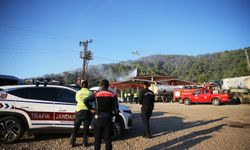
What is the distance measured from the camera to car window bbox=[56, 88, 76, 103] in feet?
23.1

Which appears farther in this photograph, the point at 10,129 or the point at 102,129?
the point at 10,129

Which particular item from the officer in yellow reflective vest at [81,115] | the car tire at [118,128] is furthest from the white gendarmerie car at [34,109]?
the car tire at [118,128]

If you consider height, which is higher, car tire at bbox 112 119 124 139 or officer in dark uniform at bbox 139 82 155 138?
officer in dark uniform at bbox 139 82 155 138

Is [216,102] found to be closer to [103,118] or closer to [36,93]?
[36,93]

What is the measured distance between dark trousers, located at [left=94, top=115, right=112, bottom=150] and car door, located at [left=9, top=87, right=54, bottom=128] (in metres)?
2.45

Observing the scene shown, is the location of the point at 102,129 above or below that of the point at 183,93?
below

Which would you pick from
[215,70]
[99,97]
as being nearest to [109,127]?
[99,97]

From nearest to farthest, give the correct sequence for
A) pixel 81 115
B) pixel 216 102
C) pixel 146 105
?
pixel 81 115 < pixel 146 105 < pixel 216 102

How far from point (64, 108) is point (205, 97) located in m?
20.8

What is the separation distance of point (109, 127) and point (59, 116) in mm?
2483

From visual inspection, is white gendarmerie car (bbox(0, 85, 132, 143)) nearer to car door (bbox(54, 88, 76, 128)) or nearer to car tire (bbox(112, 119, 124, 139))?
car door (bbox(54, 88, 76, 128))

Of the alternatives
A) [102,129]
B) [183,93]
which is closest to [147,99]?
[102,129]

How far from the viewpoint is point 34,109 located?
262 inches

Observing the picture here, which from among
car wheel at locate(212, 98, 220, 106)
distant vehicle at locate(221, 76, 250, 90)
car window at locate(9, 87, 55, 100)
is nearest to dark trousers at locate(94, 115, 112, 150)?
car window at locate(9, 87, 55, 100)
